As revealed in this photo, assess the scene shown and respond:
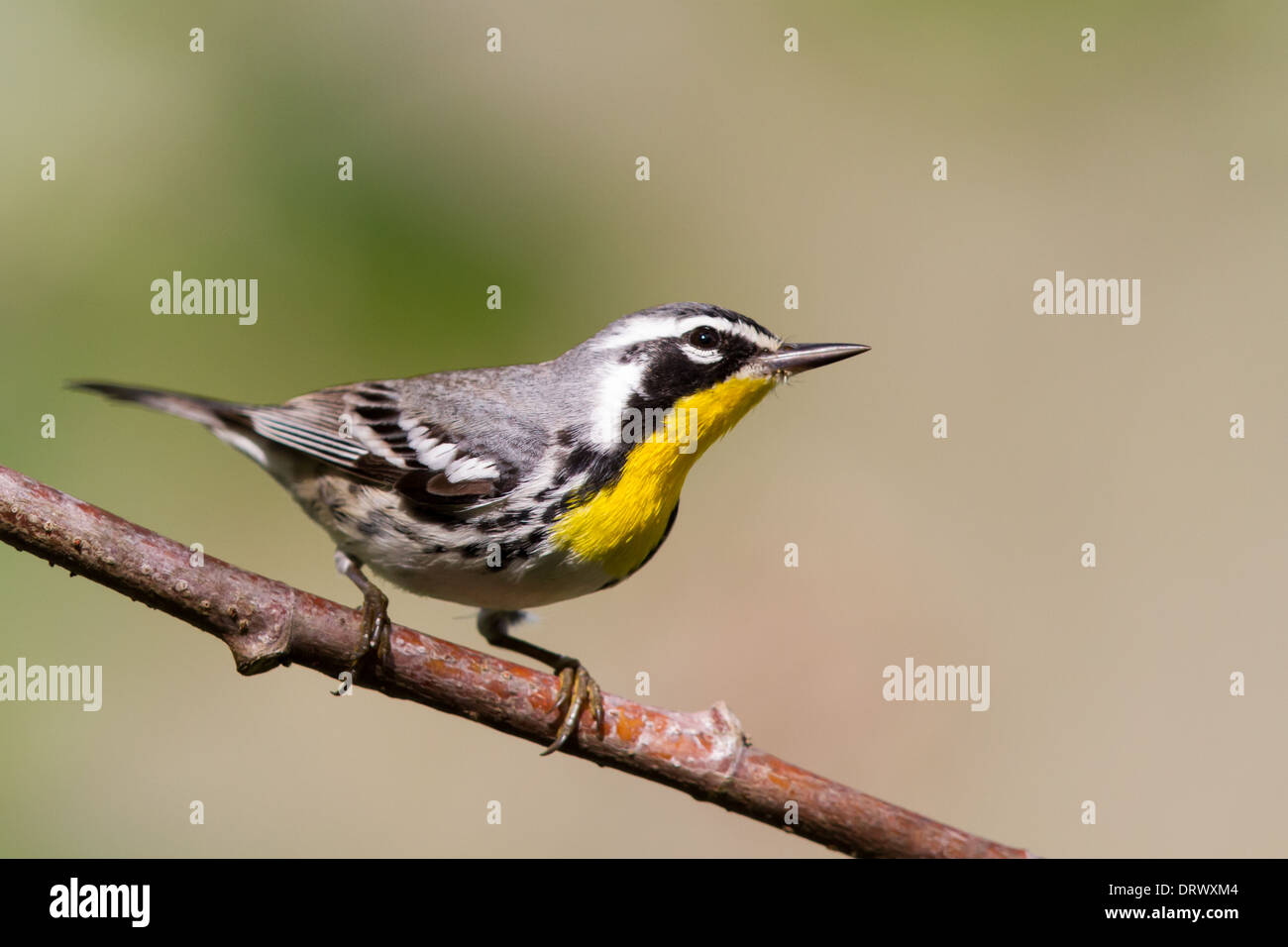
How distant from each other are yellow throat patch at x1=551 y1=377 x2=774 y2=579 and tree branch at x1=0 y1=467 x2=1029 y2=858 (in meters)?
0.56

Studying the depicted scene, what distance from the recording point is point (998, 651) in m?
8.94

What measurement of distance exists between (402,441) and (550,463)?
0.77 meters

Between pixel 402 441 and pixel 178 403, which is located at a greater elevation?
pixel 178 403

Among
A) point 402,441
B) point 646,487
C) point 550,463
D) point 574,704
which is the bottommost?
point 574,704

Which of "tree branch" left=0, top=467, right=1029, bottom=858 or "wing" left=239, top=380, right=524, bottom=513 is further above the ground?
"wing" left=239, top=380, right=524, bottom=513

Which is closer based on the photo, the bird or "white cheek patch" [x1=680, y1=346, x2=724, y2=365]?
the bird

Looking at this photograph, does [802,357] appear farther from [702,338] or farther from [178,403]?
[178,403]

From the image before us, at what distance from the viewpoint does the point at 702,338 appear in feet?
14.6

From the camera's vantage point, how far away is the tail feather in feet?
14.9

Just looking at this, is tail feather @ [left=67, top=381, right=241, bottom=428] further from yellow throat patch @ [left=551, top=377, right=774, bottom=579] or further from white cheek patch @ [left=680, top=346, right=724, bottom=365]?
white cheek patch @ [left=680, top=346, right=724, bottom=365]

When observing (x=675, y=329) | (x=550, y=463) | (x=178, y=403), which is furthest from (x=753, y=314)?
(x=178, y=403)

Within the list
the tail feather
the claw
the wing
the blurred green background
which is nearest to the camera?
the claw

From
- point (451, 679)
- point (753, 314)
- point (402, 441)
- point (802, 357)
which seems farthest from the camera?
point (753, 314)

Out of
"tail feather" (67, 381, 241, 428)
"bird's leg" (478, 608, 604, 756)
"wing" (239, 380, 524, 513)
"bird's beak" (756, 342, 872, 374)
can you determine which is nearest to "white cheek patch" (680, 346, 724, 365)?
"bird's beak" (756, 342, 872, 374)
